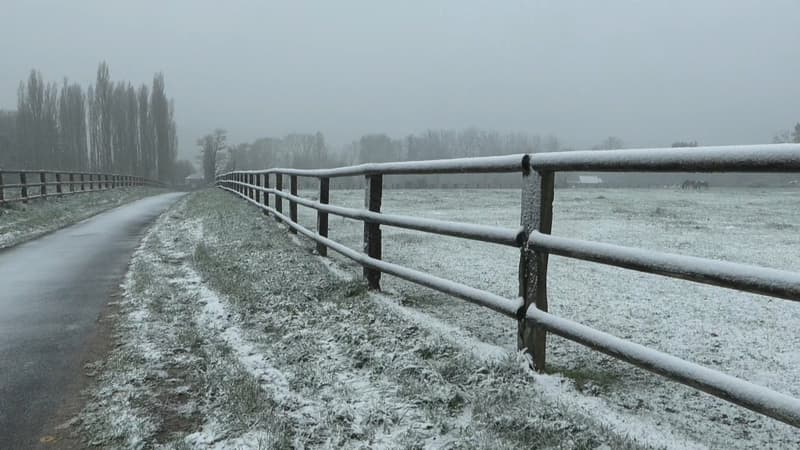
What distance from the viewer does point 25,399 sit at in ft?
9.45

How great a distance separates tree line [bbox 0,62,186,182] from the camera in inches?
2559

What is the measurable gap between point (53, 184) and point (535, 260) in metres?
20.1

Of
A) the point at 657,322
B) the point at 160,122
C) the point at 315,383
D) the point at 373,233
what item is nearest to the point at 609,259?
the point at 315,383

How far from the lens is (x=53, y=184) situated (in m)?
18.3

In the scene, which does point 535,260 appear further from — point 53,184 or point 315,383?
point 53,184

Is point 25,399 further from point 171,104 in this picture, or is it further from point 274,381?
point 171,104

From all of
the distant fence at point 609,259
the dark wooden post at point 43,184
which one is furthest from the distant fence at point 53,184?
the distant fence at point 609,259

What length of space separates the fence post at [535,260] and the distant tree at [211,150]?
76269 mm

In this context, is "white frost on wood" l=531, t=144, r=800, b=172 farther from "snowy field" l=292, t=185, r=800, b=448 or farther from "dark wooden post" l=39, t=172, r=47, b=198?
"dark wooden post" l=39, t=172, r=47, b=198

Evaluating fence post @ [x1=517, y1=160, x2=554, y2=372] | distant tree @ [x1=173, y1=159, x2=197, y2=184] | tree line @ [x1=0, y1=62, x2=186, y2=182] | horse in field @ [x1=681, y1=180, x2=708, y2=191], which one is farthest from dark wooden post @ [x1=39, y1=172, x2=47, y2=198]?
distant tree @ [x1=173, y1=159, x2=197, y2=184]

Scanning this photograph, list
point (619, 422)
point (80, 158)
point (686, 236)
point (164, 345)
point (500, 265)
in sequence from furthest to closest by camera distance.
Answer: point (80, 158) < point (686, 236) < point (500, 265) < point (164, 345) < point (619, 422)

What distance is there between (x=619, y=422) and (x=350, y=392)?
1.33 m

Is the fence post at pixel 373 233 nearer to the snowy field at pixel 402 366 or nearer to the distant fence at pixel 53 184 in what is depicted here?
the snowy field at pixel 402 366

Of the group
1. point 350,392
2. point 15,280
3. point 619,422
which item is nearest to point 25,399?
point 350,392
